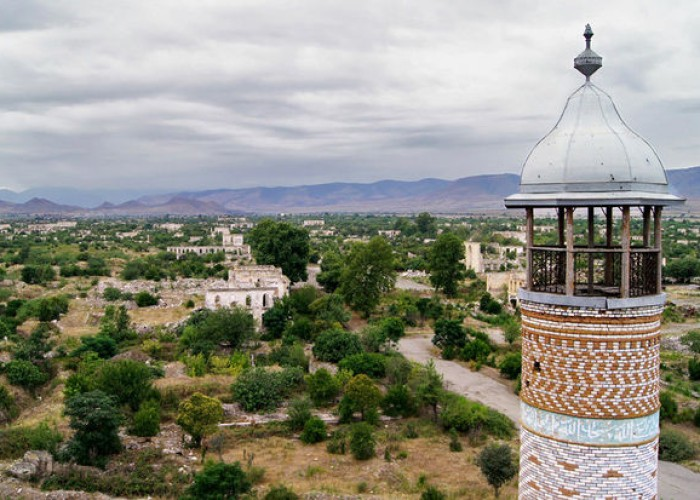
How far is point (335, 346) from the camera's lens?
28.1 m

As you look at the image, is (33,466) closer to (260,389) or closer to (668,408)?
(260,389)

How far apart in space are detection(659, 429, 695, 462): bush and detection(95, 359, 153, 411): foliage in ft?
55.7

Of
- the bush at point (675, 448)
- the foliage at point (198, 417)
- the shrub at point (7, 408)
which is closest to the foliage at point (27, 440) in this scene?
the shrub at point (7, 408)

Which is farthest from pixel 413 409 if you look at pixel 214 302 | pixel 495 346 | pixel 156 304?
pixel 156 304

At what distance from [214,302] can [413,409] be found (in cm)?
1615

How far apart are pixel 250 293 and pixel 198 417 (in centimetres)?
1703

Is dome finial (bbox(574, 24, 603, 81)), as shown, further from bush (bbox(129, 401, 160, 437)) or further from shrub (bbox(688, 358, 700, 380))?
shrub (bbox(688, 358, 700, 380))

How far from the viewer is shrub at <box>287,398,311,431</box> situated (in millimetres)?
21062

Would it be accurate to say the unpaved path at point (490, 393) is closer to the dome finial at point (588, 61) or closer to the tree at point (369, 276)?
the tree at point (369, 276)

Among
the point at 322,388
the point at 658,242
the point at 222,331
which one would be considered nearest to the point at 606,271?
the point at 658,242

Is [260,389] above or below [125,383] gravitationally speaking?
below

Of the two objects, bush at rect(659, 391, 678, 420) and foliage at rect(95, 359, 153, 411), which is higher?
foliage at rect(95, 359, 153, 411)

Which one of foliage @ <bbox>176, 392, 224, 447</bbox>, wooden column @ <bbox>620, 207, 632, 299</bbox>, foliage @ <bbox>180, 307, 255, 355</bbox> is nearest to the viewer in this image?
wooden column @ <bbox>620, 207, 632, 299</bbox>

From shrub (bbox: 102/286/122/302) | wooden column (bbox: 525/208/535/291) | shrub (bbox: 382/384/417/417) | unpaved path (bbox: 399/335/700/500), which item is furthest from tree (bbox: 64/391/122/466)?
shrub (bbox: 102/286/122/302)
